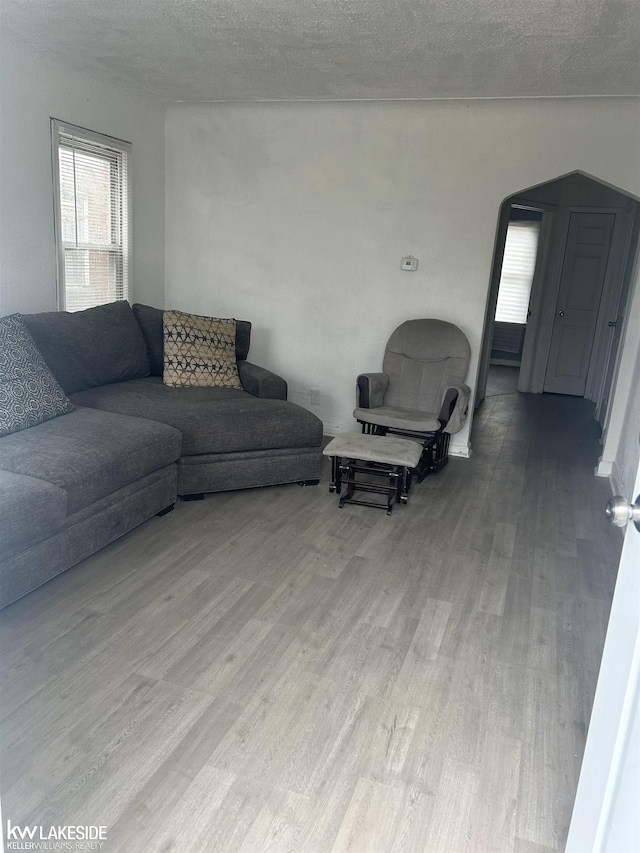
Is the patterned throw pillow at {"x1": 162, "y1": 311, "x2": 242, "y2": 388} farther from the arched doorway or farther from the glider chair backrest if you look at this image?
the arched doorway

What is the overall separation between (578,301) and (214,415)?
5387mm

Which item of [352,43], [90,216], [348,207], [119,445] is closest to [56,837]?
[119,445]

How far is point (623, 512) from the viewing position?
111 centimetres

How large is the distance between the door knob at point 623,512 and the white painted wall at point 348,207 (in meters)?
3.69

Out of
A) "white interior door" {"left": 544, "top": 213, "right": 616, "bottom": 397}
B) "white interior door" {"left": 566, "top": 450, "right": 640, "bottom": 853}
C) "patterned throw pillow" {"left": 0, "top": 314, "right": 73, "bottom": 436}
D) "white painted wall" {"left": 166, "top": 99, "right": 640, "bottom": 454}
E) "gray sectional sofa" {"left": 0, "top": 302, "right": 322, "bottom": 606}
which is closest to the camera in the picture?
"white interior door" {"left": 566, "top": 450, "right": 640, "bottom": 853}

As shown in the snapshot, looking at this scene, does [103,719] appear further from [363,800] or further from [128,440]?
[128,440]

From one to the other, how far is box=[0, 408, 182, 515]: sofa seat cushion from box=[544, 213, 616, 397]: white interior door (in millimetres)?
5592

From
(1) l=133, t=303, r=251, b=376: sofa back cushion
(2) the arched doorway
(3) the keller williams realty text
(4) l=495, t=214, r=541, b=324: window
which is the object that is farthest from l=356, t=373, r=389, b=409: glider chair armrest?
(4) l=495, t=214, r=541, b=324: window

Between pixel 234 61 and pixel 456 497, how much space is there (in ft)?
9.64

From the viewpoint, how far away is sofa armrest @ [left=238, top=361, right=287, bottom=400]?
4254mm

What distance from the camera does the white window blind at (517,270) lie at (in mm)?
9359

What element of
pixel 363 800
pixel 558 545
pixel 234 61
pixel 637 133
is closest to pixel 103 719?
pixel 363 800

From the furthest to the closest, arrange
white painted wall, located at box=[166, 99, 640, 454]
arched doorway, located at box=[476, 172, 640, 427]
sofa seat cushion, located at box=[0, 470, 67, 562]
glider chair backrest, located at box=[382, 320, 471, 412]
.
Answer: arched doorway, located at box=[476, 172, 640, 427] < glider chair backrest, located at box=[382, 320, 471, 412] < white painted wall, located at box=[166, 99, 640, 454] < sofa seat cushion, located at box=[0, 470, 67, 562]

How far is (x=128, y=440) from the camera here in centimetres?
303
